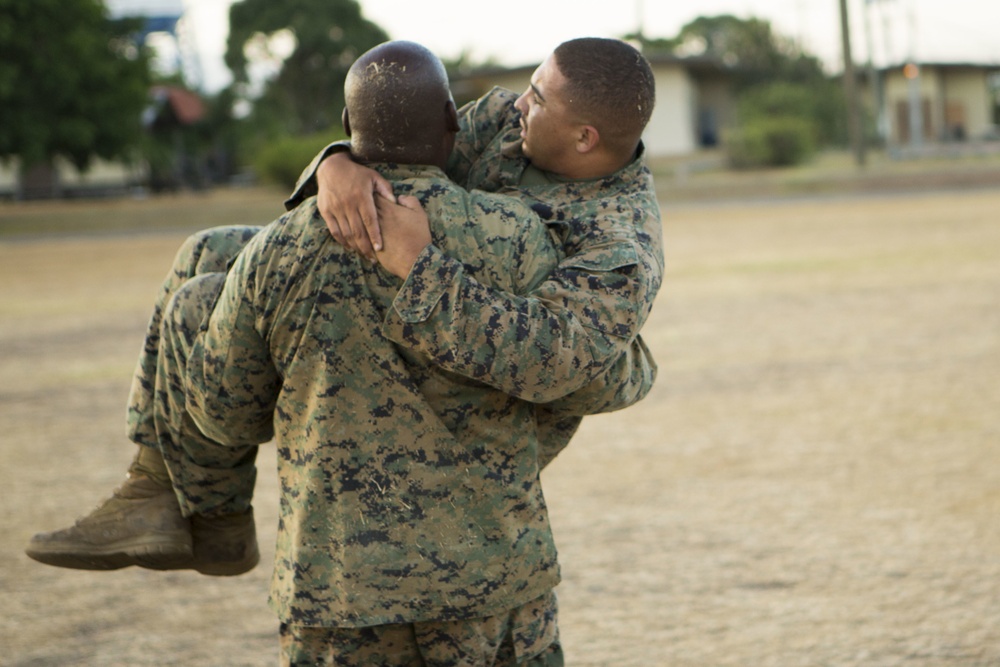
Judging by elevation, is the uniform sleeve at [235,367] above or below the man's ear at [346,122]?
below

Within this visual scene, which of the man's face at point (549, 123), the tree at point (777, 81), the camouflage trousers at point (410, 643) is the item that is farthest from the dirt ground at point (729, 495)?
the tree at point (777, 81)

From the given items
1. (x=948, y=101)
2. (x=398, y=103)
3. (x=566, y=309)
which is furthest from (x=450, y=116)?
(x=948, y=101)

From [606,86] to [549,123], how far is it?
0.13 m

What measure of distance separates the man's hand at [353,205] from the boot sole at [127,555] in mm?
949

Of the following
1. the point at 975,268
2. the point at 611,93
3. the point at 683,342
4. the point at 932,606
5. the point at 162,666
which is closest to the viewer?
the point at 611,93

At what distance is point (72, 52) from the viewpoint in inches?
1113

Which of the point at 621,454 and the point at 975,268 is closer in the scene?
the point at 621,454

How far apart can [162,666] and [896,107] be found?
5052 cm

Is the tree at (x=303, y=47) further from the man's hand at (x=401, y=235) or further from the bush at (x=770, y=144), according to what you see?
the man's hand at (x=401, y=235)

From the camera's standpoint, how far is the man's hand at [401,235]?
211cm

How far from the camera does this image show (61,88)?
27969 mm

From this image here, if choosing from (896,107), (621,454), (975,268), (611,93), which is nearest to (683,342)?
(621,454)

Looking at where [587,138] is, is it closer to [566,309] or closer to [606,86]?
[606,86]

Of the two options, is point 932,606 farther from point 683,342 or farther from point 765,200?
point 765,200
